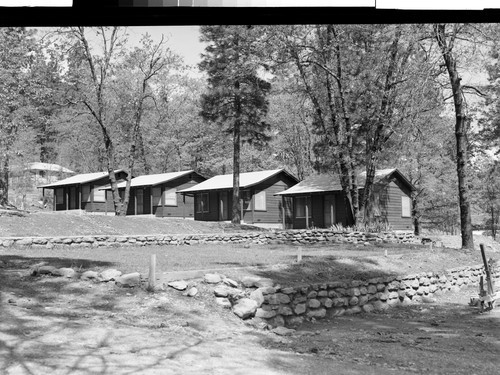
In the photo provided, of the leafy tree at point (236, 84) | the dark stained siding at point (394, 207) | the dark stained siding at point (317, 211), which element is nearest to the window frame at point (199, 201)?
the leafy tree at point (236, 84)

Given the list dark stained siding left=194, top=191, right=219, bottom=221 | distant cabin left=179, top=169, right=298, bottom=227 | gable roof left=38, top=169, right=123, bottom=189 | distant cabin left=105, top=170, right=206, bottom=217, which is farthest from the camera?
gable roof left=38, top=169, right=123, bottom=189

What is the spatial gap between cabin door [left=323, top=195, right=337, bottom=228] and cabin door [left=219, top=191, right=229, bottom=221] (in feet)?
24.6

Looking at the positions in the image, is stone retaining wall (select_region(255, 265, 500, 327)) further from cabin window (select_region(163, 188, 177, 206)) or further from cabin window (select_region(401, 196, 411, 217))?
cabin window (select_region(163, 188, 177, 206))

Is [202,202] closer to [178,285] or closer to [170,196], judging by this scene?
[170,196]

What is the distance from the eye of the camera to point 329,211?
96.7ft

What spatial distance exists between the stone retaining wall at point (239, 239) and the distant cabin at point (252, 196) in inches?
393

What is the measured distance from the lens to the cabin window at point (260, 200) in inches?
1324

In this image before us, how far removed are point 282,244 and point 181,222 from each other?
563 cm

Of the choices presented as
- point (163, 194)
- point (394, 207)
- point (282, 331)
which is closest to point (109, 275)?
point (282, 331)

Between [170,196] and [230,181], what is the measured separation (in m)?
5.35

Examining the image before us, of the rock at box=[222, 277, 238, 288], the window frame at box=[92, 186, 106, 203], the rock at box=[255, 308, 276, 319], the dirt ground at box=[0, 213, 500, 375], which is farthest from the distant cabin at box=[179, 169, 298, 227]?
the rock at box=[255, 308, 276, 319]

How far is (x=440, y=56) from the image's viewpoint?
16719 mm

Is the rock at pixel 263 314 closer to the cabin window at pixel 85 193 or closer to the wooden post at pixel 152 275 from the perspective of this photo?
the wooden post at pixel 152 275

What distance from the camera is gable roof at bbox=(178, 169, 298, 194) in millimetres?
33094
